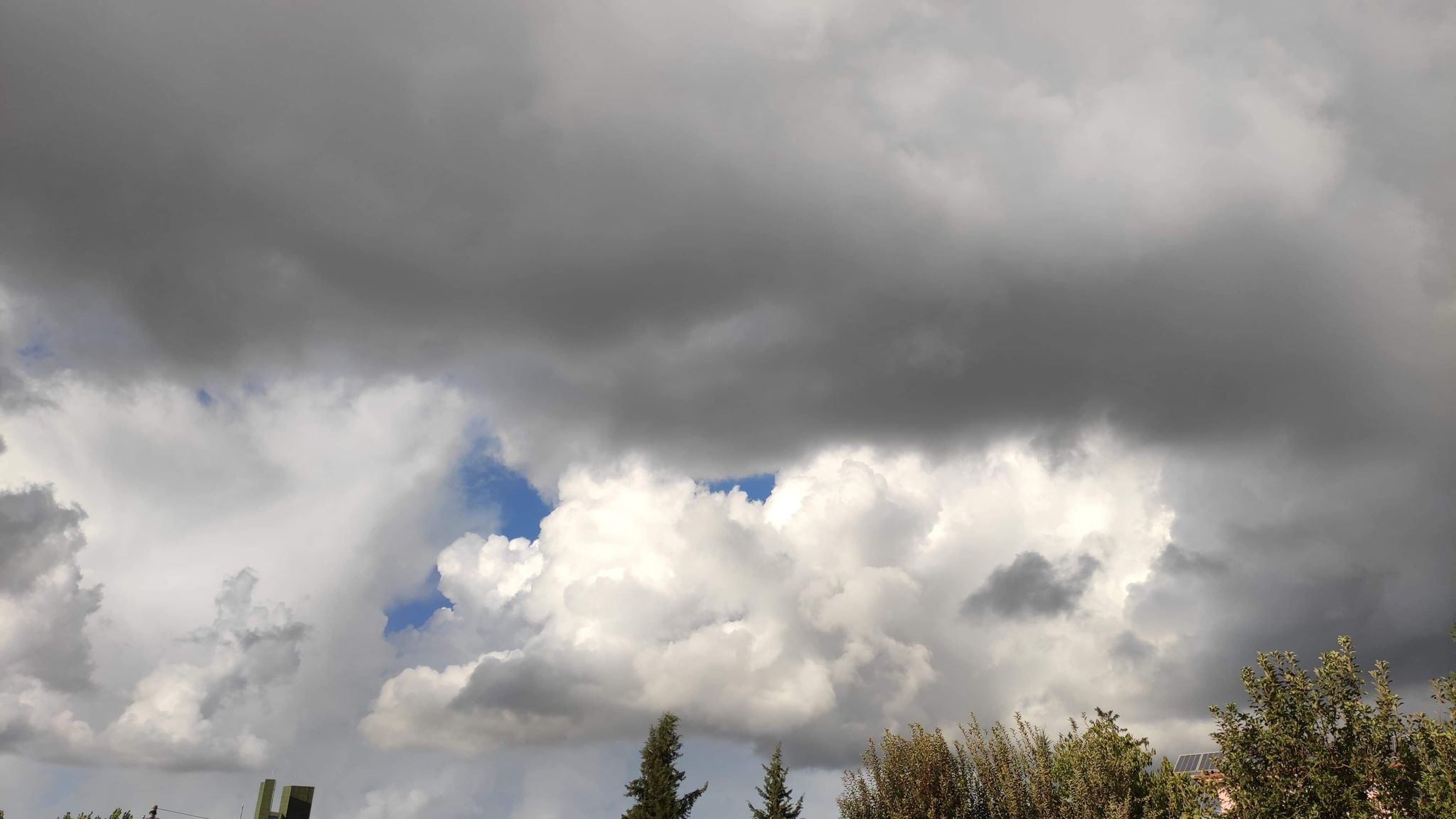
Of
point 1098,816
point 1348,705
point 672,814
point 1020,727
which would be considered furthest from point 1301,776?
point 672,814

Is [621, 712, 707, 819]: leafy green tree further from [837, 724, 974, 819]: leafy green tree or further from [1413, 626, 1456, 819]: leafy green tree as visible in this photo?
[1413, 626, 1456, 819]: leafy green tree

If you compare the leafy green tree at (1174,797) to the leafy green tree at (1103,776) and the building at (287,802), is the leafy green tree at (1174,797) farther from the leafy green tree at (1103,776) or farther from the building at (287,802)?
the building at (287,802)

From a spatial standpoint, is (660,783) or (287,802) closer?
(287,802)

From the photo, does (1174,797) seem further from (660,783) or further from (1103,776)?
(660,783)

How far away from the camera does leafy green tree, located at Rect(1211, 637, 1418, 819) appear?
3044 centimetres

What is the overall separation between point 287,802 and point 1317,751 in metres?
38.4

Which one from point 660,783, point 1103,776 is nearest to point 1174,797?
point 1103,776

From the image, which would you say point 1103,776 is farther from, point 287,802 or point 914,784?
point 287,802

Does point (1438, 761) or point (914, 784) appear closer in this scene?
point (1438, 761)

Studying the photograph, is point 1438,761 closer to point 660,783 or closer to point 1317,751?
point 1317,751

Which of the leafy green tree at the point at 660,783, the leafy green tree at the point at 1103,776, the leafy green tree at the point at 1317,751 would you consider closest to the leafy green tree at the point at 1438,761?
the leafy green tree at the point at 1317,751

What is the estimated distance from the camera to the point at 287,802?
3794 cm

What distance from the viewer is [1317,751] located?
103ft

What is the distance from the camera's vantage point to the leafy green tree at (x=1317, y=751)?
30.4m
